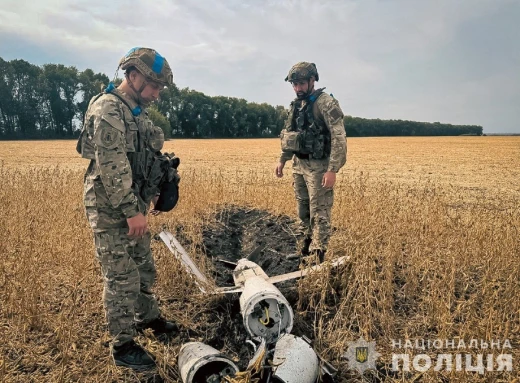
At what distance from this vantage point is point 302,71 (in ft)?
15.4

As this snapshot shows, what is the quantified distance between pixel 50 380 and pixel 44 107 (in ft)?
235

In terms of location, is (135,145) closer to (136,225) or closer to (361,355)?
(136,225)

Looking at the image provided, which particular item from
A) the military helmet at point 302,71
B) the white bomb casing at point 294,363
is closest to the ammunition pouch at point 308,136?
the military helmet at point 302,71

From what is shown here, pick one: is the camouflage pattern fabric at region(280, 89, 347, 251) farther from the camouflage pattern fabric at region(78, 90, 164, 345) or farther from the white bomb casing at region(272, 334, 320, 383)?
the camouflage pattern fabric at region(78, 90, 164, 345)

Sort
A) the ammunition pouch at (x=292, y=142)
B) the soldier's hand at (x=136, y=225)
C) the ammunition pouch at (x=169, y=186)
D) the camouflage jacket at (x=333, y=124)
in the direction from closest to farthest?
the soldier's hand at (x=136, y=225) < the ammunition pouch at (x=169, y=186) < the camouflage jacket at (x=333, y=124) < the ammunition pouch at (x=292, y=142)

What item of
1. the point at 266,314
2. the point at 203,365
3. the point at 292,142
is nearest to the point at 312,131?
the point at 292,142

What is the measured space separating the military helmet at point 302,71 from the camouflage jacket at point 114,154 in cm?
230

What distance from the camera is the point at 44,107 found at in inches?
2472

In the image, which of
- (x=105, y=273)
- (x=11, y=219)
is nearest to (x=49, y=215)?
(x=11, y=219)

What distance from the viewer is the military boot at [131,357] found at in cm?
281

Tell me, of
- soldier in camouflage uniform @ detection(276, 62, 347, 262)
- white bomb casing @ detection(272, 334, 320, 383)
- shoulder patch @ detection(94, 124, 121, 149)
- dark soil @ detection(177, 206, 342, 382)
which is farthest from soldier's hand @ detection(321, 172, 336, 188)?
shoulder patch @ detection(94, 124, 121, 149)

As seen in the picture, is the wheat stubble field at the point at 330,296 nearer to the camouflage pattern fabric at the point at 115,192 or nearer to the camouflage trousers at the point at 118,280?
the camouflage trousers at the point at 118,280

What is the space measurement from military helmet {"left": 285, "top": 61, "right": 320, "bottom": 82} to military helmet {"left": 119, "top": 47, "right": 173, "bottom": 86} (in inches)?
86.6

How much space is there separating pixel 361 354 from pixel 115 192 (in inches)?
87.7
